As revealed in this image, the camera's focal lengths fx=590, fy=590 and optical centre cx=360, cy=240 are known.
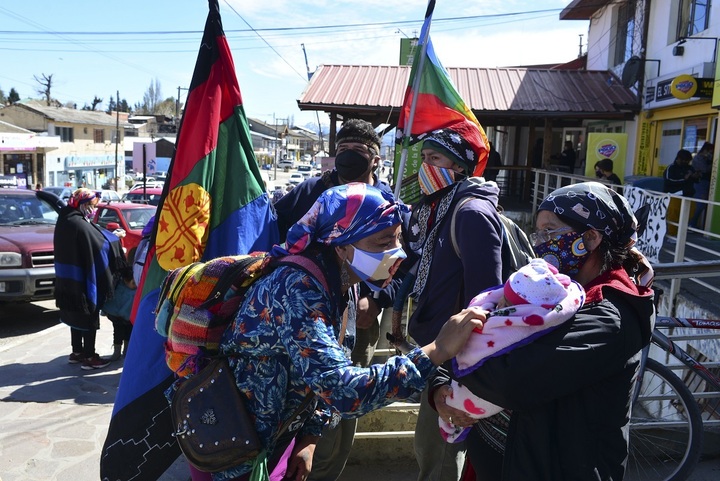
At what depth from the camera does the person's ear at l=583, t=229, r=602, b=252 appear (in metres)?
1.77

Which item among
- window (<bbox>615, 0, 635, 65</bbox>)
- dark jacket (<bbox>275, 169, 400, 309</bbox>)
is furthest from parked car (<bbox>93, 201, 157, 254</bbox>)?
window (<bbox>615, 0, 635, 65</bbox>)

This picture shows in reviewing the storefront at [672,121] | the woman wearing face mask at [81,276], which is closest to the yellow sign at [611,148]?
the storefront at [672,121]

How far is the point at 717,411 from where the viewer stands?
4.07 meters

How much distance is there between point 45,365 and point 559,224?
232 inches

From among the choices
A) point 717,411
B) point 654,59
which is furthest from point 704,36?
point 717,411

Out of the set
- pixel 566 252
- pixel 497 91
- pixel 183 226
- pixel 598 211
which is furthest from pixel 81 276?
pixel 497 91

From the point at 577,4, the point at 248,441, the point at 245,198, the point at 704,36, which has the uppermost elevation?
the point at 577,4

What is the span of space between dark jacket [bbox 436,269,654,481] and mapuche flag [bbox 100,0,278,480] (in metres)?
1.61

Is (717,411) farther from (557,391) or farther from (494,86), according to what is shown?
(494,86)

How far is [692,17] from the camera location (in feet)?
37.1

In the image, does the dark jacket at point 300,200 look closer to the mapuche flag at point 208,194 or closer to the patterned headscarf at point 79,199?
the mapuche flag at point 208,194

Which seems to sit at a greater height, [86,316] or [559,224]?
[559,224]

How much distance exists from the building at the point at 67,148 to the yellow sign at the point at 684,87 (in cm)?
4178

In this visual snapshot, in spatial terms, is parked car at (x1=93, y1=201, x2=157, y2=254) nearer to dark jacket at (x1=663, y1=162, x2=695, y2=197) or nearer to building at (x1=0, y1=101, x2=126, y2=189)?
dark jacket at (x1=663, y1=162, x2=695, y2=197)
